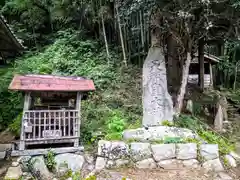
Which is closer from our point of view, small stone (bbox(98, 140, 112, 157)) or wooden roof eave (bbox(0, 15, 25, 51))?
wooden roof eave (bbox(0, 15, 25, 51))

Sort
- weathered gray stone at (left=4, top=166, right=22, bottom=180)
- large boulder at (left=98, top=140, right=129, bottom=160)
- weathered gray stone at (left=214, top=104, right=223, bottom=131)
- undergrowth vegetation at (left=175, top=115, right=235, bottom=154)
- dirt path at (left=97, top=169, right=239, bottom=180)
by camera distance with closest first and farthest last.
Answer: weathered gray stone at (left=4, top=166, right=22, bottom=180)
dirt path at (left=97, top=169, right=239, bottom=180)
large boulder at (left=98, top=140, right=129, bottom=160)
undergrowth vegetation at (left=175, top=115, right=235, bottom=154)
weathered gray stone at (left=214, top=104, right=223, bottom=131)

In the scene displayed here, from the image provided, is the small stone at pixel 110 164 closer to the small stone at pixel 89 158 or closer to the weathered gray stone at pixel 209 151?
the small stone at pixel 89 158

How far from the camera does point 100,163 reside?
13.9ft

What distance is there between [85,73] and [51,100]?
2.50 metres

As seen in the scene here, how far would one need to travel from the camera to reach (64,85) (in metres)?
4.39

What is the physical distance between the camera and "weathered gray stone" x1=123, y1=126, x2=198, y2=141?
15.1ft

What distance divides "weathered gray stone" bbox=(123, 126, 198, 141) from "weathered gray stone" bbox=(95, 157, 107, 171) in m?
0.68

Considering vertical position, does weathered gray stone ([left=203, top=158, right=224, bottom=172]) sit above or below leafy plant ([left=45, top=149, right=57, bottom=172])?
below

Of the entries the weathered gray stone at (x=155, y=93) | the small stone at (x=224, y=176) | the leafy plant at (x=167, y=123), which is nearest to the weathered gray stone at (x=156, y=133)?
the leafy plant at (x=167, y=123)

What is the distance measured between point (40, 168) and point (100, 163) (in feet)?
3.77

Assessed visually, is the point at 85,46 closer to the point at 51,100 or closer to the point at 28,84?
the point at 51,100

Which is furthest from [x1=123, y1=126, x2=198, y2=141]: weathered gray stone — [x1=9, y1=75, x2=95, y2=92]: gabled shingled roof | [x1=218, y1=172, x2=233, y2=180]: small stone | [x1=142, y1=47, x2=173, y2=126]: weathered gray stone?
[x1=9, y1=75, x2=95, y2=92]: gabled shingled roof

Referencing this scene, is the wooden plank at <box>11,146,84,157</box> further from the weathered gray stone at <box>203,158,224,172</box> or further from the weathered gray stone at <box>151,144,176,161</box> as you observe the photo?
the weathered gray stone at <box>203,158,224,172</box>

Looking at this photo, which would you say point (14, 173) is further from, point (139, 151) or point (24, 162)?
point (139, 151)
